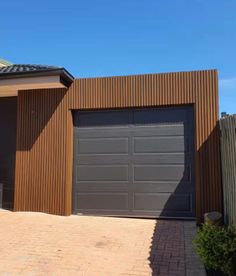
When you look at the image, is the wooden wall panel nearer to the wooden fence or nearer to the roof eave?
the roof eave

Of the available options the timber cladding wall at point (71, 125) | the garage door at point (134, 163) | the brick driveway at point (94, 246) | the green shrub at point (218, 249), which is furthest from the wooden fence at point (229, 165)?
the green shrub at point (218, 249)

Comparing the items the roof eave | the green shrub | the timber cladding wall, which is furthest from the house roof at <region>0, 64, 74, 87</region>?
the green shrub

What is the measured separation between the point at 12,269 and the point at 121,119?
15.7ft

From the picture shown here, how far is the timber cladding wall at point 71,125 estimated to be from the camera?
772 centimetres

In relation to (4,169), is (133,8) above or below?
above

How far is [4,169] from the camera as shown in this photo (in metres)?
9.83

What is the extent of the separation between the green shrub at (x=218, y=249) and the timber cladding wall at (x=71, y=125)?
3.14 m

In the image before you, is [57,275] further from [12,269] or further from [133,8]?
[133,8]

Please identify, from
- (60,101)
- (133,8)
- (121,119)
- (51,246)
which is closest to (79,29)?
(133,8)

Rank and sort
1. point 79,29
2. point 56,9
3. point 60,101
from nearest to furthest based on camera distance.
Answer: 1. point 60,101
2. point 56,9
3. point 79,29

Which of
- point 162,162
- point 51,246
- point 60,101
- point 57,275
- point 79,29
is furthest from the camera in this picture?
point 79,29

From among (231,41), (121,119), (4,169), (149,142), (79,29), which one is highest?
(79,29)

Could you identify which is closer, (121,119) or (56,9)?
(121,119)

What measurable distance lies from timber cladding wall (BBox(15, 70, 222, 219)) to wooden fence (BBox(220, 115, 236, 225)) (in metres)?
0.55
